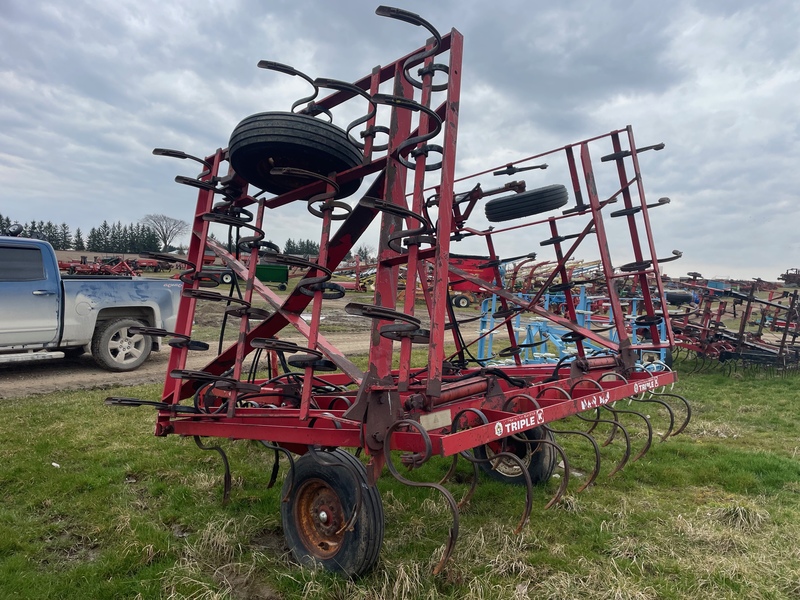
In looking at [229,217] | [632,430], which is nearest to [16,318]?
[229,217]

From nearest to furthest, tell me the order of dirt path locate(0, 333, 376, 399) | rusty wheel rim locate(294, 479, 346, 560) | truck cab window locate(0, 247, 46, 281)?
rusty wheel rim locate(294, 479, 346, 560)
dirt path locate(0, 333, 376, 399)
truck cab window locate(0, 247, 46, 281)

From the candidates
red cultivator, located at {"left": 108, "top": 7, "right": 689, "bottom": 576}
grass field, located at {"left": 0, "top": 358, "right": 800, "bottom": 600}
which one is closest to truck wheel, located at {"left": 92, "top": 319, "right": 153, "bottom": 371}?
grass field, located at {"left": 0, "top": 358, "right": 800, "bottom": 600}

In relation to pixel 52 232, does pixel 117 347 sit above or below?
below

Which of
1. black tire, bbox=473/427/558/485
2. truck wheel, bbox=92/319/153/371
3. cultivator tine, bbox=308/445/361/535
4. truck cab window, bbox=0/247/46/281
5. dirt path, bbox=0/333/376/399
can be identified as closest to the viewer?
cultivator tine, bbox=308/445/361/535

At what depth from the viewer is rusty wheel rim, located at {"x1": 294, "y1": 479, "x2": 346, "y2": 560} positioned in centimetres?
295

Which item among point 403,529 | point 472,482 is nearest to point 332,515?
point 403,529

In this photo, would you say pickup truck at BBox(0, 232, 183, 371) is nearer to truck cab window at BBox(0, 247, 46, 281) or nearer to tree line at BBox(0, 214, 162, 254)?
truck cab window at BBox(0, 247, 46, 281)

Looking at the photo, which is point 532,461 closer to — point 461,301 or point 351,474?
point 351,474

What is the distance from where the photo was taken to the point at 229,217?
3795 millimetres

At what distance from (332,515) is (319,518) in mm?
111

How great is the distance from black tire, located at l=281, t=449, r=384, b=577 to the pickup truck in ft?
16.5

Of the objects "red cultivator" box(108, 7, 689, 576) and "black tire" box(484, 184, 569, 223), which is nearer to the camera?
"red cultivator" box(108, 7, 689, 576)

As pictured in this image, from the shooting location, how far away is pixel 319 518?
3.04 metres

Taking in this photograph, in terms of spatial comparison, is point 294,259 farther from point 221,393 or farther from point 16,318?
point 16,318
